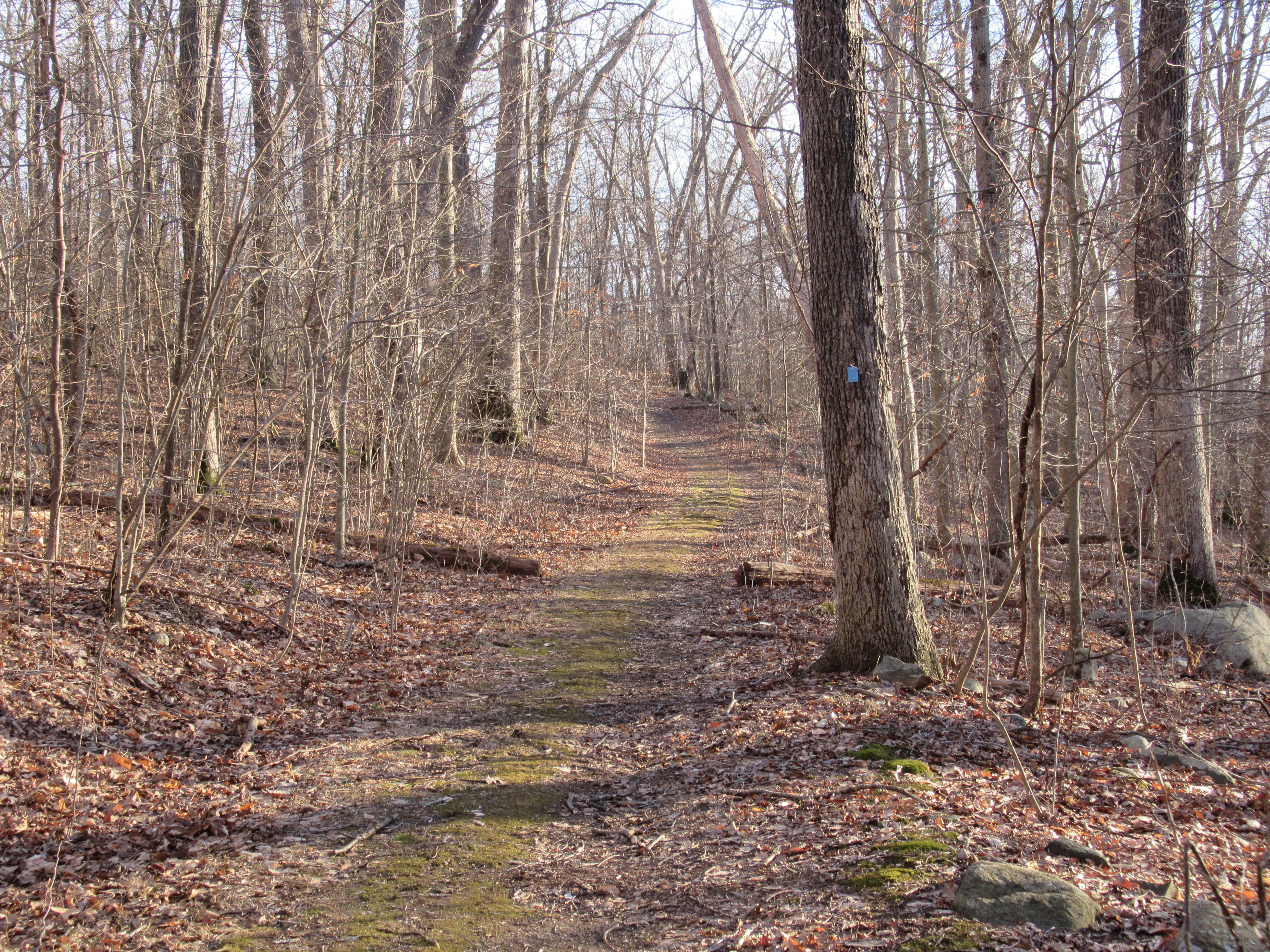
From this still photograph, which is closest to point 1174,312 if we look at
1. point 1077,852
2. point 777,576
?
point 777,576

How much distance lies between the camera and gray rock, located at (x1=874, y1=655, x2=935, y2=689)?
5633mm

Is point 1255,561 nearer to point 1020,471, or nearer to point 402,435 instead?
point 1020,471

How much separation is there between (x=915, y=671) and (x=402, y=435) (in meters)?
5.19

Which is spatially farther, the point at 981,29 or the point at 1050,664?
the point at 981,29

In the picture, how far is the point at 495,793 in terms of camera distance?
4.50m

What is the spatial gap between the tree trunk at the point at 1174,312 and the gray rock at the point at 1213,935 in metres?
6.73

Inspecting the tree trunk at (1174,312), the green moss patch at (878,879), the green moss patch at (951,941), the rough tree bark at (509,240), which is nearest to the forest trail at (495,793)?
the green moss patch at (878,879)

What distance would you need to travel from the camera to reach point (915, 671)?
5676mm

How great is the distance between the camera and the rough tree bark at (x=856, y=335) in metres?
5.70

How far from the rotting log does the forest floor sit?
4.44 ft

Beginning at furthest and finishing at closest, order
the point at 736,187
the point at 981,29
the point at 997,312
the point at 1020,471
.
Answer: the point at 736,187 → the point at 981,29 → the point at 997,312 → the point at 1020,471

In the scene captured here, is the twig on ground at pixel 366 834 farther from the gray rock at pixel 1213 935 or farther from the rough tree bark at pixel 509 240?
the rough tree bark at pixel 509 240

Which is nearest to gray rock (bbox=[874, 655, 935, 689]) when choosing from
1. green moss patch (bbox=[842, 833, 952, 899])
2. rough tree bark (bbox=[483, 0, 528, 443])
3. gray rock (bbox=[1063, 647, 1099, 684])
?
gray rock (bbox=[1063, 647, 1099, 684])

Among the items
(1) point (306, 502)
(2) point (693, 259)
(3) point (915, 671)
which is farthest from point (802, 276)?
(2) point (693, 259)
